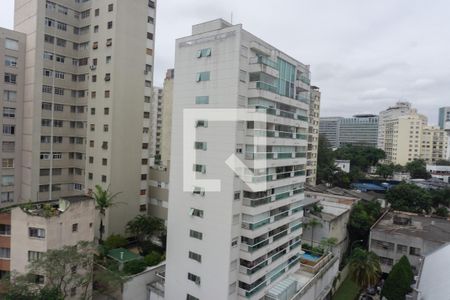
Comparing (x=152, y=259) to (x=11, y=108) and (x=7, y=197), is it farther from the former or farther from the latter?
(x=11, y=108)

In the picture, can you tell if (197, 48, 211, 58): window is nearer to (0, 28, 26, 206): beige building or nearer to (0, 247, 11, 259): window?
(0, 247, 11, 259): window

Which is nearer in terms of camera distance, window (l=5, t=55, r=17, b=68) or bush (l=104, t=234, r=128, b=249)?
bush (l=104, t=234, r=128, b=249)

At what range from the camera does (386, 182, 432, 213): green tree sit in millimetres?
53156

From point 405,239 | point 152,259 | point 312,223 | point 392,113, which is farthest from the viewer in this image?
point 392,113

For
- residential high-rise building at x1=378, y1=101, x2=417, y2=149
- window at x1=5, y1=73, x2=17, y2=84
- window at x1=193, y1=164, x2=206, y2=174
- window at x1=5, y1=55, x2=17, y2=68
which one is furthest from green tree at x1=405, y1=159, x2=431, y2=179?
window at x1=5, y1=55, x2=17, y2=68

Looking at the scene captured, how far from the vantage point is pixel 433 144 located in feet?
408

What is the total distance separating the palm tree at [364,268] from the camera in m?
29.1

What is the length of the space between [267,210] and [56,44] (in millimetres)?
32233

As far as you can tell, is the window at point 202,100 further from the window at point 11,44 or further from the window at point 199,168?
the window at point 11,44

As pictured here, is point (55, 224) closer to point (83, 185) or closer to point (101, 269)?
point (101, 269)

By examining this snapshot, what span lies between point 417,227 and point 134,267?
117ft

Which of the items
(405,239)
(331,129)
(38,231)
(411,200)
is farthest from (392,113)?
(38,231)

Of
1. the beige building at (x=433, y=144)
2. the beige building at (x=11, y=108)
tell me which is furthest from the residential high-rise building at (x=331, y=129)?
the beige building at (x=11, y=108)

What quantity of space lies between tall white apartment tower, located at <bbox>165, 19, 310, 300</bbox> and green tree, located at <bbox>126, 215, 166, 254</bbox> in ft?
24.6
